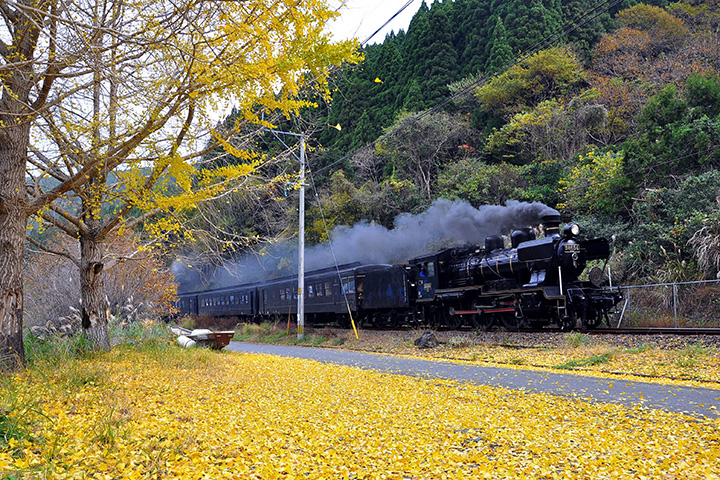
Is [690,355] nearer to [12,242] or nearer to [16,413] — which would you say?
[16,413]

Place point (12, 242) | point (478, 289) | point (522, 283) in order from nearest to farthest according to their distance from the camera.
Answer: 1. point (12, 242)
2. point (522, 283)
3. point (478, 289)

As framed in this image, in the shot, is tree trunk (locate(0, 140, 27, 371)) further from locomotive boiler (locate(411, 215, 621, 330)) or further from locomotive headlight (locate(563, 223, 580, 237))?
locomotive headlight (locate(563, 223, 580, 237))

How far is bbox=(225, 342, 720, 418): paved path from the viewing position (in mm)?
6988

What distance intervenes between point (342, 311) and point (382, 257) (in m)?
6.64

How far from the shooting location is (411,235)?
28.1 m

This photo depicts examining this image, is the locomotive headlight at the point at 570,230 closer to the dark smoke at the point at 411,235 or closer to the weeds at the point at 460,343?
the dark smoke at the point at 411,235

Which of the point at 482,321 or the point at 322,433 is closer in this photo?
the point at 322,433

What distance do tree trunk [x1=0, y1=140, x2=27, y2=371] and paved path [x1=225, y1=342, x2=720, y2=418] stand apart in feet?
21.4

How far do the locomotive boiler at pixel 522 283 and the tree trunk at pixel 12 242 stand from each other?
12477mm

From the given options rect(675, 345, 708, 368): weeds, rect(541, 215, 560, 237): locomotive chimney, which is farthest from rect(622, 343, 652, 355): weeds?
rect(541, 215, 560, 237): locomotive chimney

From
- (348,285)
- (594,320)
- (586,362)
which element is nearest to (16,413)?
(586,362)

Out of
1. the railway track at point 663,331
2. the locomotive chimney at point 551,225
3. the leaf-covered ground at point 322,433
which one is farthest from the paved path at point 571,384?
the locomotive chimney at point 551,225

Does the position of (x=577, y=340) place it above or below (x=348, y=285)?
below

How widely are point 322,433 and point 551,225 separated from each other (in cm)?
1282
